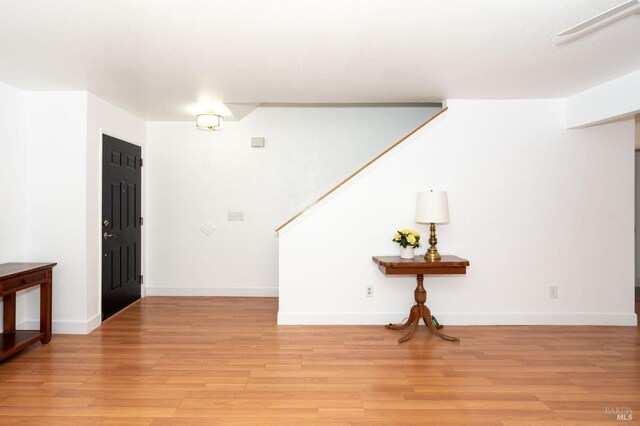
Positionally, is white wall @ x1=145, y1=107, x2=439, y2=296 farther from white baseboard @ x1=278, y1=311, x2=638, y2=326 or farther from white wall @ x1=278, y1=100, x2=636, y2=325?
white baseboard @ x1=278, y1=311, x2=638, y2=326

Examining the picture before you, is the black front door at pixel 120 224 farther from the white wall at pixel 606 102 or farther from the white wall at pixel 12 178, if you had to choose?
the white wall at pixel 606 102

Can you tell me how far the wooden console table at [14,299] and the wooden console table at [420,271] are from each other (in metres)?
3.03

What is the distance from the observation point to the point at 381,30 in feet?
8.05

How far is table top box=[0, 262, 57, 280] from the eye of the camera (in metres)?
3.06

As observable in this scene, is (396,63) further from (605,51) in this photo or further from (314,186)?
(314,186)

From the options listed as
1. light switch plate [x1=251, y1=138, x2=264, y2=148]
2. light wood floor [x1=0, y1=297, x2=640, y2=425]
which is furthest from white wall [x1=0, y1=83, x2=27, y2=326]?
light switch plate [x1=251, y1=138, x2=264, y2=148]

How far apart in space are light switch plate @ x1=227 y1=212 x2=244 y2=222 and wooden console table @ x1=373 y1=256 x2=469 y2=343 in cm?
221

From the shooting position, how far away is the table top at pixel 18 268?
10.0 ft

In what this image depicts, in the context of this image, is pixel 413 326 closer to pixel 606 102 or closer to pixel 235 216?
pixel 606 102

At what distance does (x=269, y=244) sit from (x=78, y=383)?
9.48ft

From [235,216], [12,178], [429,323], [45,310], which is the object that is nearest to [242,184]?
[235,216]

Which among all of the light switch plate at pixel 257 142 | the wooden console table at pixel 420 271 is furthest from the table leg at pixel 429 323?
the light switch plate at pixel 257 142

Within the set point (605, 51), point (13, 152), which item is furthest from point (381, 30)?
point (13, 152)

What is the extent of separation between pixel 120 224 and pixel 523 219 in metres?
4.49
